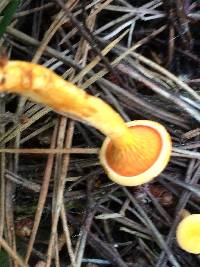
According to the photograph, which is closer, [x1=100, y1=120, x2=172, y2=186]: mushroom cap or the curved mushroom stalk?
the curved mushroom stalk

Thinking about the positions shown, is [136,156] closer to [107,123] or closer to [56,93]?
[107,123]

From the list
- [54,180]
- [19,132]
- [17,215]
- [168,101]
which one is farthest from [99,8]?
[17,215]

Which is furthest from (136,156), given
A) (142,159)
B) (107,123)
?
(107,123)

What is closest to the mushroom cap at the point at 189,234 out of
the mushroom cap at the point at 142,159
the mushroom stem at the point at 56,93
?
the mushroom cap at the point at 142,159

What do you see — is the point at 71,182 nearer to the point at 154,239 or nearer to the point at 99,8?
the point at 154,239

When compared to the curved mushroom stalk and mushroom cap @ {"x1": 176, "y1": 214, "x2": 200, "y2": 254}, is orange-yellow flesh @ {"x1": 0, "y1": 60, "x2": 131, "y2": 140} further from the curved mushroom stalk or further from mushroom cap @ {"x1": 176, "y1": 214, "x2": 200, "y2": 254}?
mushroom cap @ {"x1": 176, "y1": 214, "x2": 200, "y2": 254}

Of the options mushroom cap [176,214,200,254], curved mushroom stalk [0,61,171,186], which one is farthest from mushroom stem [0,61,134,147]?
mushroom cap [176,214,200,254]

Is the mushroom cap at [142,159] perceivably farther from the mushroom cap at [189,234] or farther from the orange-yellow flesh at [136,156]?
the mushroom cap at [189,234]
